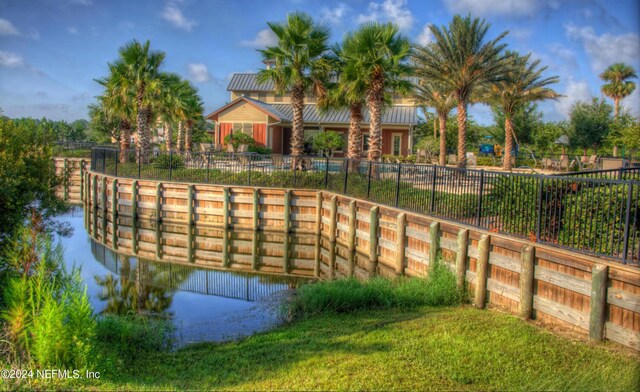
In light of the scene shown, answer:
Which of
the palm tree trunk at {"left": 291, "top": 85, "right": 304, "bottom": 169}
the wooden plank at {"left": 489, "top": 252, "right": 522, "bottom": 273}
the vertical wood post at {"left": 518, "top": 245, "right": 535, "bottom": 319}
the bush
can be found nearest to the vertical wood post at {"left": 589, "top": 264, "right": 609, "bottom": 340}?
the vertical wood post at {"left": 518, "top": 245, "right": 535, "bottom": 319}

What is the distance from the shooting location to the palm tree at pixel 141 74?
30.3 metres

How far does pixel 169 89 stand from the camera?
32.3 metres

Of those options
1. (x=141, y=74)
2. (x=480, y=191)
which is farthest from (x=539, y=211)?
(x=141, y=74)

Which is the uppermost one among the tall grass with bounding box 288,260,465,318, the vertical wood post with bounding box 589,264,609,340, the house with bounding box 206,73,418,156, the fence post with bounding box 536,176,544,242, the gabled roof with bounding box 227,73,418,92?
the gabled roof with bounding box 227,73,418,92

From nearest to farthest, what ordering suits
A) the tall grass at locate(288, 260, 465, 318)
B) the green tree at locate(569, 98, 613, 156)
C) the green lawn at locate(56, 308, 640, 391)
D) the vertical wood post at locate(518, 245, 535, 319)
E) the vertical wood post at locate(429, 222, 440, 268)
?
1. the green lawn at locate(56, 308, 640, 391)
2. the vertical wood post at locate(518, 245, 535, 319)
3. the tall grass at locate(288, 260, 465, 318)
4. the vertical wood post at locate(429, 222, 440, 268)
5. the green tree at locate(569, 98, 613, 156)

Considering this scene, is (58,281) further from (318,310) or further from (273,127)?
(273,127)

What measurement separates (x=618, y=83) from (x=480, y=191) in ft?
207

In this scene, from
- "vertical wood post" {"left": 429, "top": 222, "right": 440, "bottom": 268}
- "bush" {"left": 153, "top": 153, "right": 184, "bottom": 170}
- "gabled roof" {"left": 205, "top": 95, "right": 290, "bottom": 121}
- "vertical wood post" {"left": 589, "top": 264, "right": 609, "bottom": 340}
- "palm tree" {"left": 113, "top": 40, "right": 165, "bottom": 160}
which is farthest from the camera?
"gabled roof" {"left": 205, "top": 95, "right": 290, "bottom": 121}

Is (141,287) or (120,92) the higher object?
(120,92)

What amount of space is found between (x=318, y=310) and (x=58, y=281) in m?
4.40

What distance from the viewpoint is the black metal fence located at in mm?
8773

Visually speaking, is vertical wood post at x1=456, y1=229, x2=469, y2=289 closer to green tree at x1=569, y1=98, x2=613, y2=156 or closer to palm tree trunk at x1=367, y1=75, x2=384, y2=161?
palm tree trunk at x1=367, y1=75, x2=384, y2=161

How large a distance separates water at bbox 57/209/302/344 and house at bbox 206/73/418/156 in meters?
21.7

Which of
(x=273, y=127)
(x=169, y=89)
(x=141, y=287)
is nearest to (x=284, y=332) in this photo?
(x=141, y=287)
